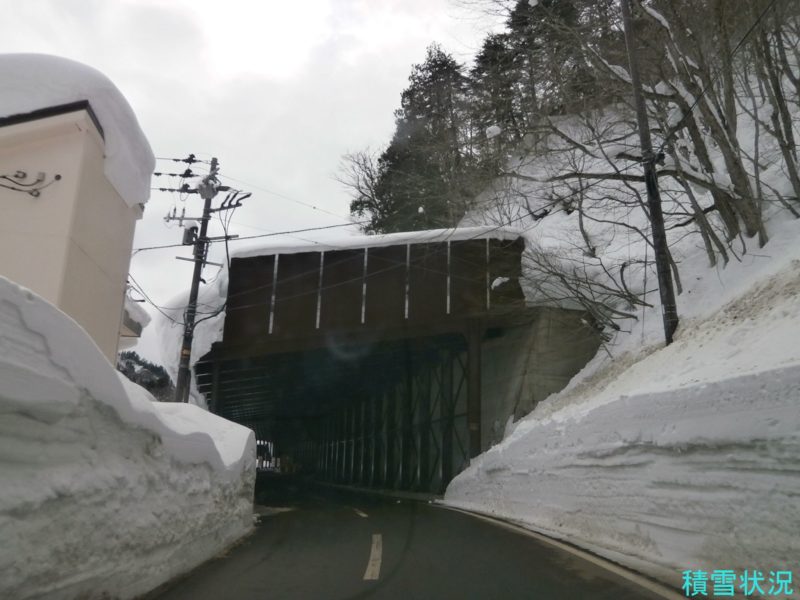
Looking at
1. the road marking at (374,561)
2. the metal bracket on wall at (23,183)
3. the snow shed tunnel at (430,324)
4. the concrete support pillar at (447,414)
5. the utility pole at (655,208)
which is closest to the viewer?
the road marking at (374,561)

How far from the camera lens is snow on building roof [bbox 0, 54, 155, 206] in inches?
438

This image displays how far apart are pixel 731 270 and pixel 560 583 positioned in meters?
10.6

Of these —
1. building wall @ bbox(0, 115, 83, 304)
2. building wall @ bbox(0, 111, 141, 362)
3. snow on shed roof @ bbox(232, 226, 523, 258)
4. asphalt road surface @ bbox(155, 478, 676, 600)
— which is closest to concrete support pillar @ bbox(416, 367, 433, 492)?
snow on shed roof @ bbox(232, 226, 523, 258)

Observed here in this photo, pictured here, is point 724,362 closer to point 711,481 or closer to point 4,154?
point 711,481

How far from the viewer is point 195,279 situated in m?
22.1

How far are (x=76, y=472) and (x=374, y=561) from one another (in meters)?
4.17

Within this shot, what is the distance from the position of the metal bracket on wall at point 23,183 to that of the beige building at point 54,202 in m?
0.02

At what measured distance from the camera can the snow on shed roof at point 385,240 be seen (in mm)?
21109

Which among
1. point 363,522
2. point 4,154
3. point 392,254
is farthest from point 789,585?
point 392,254

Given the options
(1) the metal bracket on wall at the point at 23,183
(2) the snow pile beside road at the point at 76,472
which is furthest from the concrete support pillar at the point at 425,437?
(2) the snow pile beside road at the point at 76,472

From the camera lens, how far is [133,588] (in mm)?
5141

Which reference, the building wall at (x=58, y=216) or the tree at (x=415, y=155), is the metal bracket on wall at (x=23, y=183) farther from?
the tree at (x=415, y=155)

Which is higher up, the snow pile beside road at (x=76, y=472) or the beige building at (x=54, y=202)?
the beige building at (x=54, y=202)

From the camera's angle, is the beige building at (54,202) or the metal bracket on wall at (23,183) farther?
the metal bracket on wall at (23,183)
